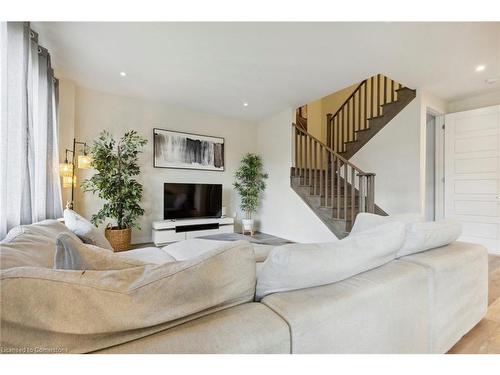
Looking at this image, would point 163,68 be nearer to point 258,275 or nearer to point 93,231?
point 93,231

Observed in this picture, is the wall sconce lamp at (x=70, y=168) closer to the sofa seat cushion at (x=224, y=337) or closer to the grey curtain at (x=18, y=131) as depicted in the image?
the grey curtain at (x=18, y=131)

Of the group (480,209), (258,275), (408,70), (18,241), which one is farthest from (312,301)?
(480,209)

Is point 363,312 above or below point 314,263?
below

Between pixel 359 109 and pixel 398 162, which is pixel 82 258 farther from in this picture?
pixel 359 109

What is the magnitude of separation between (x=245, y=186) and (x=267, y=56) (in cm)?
291

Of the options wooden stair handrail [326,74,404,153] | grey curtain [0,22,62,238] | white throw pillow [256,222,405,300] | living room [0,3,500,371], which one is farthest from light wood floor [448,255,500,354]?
wooden stair handrail [326,74,404,153]

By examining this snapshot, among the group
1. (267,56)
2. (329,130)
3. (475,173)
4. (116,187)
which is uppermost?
(267,56)

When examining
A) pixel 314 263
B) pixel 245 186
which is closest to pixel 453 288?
pixel 314 263

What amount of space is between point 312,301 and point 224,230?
156 inches

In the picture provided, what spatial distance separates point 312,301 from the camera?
2.66 feet

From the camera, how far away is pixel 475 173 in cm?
375
